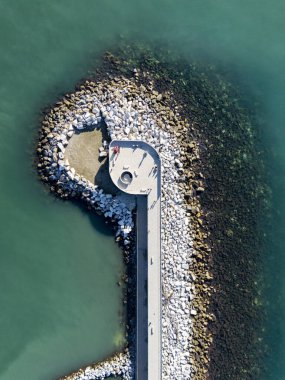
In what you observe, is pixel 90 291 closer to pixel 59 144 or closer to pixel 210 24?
pixel 59 144

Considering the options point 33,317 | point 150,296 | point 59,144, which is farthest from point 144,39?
point 33,317

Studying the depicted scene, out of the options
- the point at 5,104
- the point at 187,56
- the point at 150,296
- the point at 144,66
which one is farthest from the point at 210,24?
the point at 150,296

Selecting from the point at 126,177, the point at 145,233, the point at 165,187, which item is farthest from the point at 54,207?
the point at 165,187

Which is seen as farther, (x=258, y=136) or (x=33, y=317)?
(x=258, y=136)

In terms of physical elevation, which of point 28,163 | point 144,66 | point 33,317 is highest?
point 144,66

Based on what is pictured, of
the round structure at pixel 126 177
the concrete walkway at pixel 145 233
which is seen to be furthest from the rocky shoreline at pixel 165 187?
the round structure at pixel 126 177

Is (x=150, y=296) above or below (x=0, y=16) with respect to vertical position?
below

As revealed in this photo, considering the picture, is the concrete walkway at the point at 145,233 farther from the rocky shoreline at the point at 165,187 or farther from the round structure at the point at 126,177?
the rocky shoreline at the point at 165,187

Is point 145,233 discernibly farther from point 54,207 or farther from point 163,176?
point 54,207
